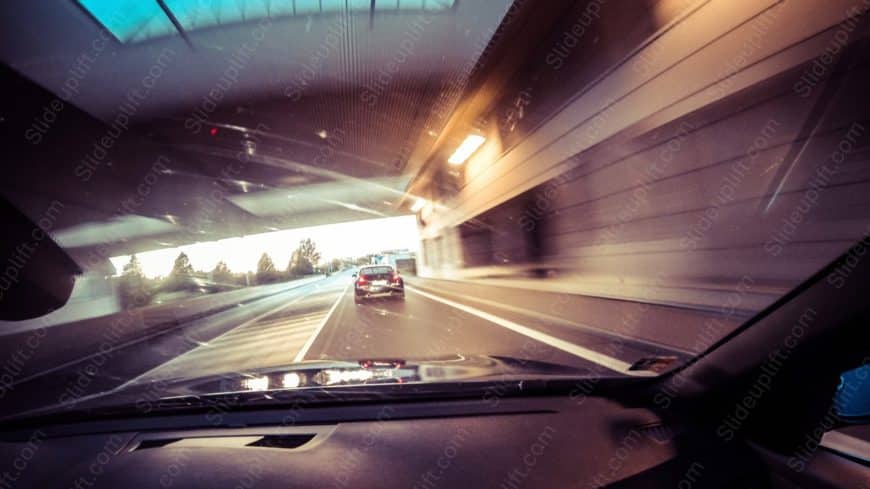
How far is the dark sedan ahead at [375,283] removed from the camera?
17.3 m

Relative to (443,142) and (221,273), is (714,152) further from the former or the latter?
(221,273)

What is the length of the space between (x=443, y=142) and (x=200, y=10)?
10961mm

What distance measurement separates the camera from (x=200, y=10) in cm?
760

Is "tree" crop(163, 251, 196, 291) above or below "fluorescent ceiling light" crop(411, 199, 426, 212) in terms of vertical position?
below

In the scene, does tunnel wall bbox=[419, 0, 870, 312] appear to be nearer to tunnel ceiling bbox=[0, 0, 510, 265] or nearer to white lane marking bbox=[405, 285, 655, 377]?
white lane marking bbox=[405, 285, 655, 377]

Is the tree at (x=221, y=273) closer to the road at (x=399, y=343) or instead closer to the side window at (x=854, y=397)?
the road at (x=399, y=343)

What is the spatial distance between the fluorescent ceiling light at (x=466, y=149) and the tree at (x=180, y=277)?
33.9 ft

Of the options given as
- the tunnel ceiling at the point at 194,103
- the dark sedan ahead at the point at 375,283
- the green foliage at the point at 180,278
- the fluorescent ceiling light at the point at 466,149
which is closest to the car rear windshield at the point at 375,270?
the dark sedan ahead at the point at 375,283

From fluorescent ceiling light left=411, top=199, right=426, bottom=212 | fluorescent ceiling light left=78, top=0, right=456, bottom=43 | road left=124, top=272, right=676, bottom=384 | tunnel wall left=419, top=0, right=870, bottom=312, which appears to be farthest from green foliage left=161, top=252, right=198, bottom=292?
fluorescent ceiling light left=411, top=199, right=426, bottom=212

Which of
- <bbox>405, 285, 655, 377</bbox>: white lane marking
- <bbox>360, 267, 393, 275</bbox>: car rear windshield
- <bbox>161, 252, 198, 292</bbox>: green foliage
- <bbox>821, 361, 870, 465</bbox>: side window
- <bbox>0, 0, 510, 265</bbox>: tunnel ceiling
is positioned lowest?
<bbox>405, 285, 655, 377</bbox>: white lane marking

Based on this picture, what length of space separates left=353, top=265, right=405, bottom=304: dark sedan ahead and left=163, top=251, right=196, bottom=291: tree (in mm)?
5645

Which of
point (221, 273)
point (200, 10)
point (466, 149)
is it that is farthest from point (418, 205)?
point (200, 10)

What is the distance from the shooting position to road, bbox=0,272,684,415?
611 cm

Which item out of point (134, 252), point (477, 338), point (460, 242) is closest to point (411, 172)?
point (460, 242)
